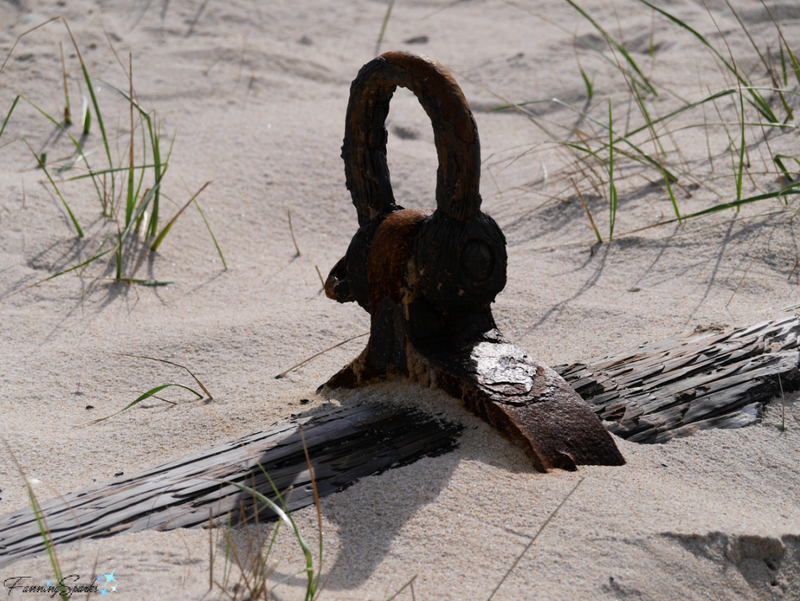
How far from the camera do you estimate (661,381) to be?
5.33ft

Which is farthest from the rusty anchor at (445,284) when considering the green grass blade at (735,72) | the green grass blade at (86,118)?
the green grass blade at (86,118)

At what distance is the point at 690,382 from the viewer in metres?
1.62

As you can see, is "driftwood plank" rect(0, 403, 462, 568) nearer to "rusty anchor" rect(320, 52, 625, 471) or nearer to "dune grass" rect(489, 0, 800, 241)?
"rusty anchor" rect(320, 52, 625, 471)

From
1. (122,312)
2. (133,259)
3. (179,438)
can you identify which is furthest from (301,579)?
(133,259)

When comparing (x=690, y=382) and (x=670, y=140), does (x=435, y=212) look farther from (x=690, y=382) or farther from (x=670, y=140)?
(x=670, y=140)

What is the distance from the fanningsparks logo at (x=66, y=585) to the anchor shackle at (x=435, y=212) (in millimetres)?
793

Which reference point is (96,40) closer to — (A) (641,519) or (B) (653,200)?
A: (B) (653,200)

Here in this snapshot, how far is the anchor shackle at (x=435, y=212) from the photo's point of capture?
4.75 ft

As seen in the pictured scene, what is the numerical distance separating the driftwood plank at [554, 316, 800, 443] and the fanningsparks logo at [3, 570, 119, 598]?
100 cm

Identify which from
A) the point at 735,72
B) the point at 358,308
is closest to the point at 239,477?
the point at 358,308

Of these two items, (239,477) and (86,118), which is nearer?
(239,477)

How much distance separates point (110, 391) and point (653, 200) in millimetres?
2402

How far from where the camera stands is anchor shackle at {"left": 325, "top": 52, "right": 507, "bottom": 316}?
4.75 ft

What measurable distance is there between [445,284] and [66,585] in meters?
0.86
